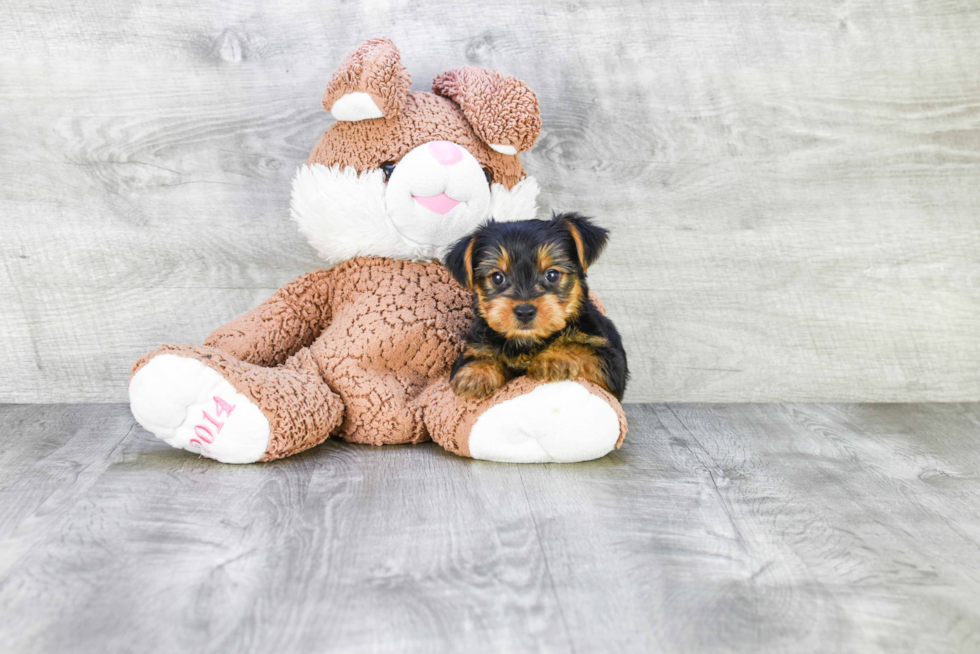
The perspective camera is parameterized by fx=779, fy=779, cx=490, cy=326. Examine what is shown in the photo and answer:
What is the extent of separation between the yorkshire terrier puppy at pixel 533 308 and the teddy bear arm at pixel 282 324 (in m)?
0.56

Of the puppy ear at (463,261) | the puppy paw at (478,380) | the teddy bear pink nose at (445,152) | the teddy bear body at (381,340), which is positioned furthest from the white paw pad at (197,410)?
the teddy bear pink nose at (445,152)

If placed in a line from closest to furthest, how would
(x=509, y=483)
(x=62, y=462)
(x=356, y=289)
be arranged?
(x=509, y=483), (x=62, y=462), (x=356, y=289)

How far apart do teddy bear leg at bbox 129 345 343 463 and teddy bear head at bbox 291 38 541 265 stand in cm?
51

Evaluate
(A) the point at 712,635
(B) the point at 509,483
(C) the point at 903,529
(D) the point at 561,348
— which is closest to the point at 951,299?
(C) the point at 903,529

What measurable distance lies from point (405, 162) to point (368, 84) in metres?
0.22

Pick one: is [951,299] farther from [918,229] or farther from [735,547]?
[735,547]

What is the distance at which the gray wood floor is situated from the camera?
1.24m

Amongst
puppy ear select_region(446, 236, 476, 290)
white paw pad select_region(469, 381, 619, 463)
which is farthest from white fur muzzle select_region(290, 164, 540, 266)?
white paw pad select_region(469, 381, 619, 463)

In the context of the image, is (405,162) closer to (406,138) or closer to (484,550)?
(406,138)

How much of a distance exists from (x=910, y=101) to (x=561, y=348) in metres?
1.79

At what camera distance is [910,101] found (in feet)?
9.12

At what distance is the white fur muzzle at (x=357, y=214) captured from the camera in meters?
2.16

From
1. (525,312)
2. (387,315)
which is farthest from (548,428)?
(387,315)

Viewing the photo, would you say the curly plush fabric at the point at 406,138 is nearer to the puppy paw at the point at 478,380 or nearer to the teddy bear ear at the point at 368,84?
the teddy bear ear at the point at 368,84
